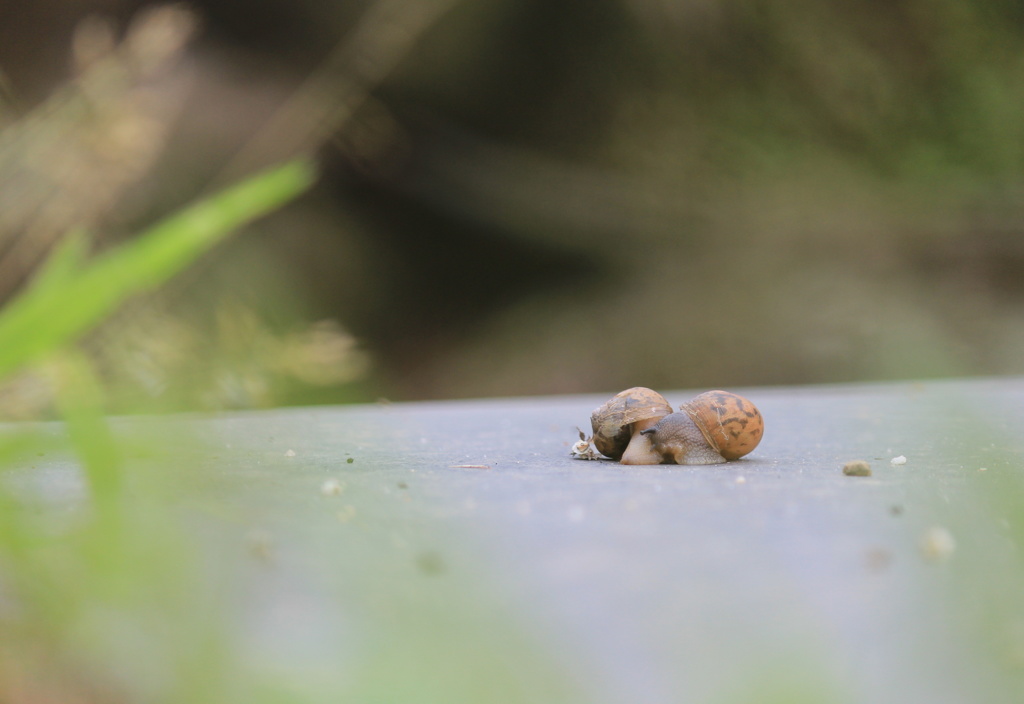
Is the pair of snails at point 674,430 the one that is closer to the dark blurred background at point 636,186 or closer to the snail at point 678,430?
the snail at point 678,430

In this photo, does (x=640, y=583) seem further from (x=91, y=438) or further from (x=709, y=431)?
(x=709, y=431)

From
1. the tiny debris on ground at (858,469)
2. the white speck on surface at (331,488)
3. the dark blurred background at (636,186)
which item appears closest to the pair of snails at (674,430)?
the tiny debris on ground at (858,469)

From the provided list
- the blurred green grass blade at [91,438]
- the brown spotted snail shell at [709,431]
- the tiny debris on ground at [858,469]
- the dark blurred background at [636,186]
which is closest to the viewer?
the blurred green grass blade at [91,438]

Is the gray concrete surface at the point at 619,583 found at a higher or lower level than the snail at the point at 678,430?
lower

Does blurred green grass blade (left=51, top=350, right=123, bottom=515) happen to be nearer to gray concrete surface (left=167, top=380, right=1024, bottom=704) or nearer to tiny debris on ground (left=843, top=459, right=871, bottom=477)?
gray concrete surface (left=167, top=380, right=1024, bottom=704)

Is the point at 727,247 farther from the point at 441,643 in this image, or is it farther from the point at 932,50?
the point at 441,643

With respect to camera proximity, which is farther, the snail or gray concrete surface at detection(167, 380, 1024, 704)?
the snail

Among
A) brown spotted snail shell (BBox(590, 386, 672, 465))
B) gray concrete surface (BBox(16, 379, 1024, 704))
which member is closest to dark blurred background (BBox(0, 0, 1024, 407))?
brown spotted snail shell (BBox(590, 386, 672, 465))

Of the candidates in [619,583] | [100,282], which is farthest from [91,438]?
[619,583]
